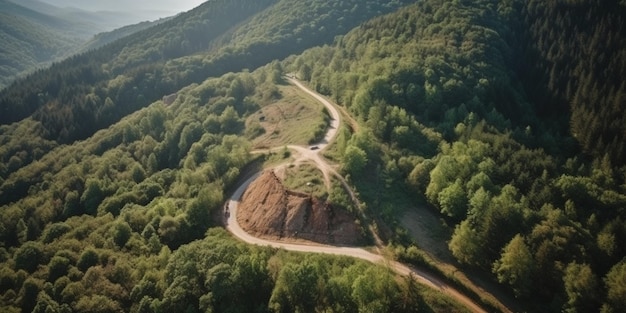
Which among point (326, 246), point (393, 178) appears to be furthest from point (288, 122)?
point (326, 246)

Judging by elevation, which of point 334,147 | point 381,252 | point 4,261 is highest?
point 334,147

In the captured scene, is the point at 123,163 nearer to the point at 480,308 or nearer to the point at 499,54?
the point at 480,308

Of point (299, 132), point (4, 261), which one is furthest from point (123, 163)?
point (299, 132)

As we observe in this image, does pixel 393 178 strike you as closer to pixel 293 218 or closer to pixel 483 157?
pixel 483 157

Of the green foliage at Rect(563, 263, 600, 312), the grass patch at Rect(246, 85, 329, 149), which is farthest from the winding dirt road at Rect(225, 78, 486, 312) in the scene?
the green foliage at Rect(563, 263, 600, 312)

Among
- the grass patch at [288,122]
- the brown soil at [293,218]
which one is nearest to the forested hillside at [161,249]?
the grass patch at [288,122]

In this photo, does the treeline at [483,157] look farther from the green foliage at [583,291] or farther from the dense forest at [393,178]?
the dense forest at [393,178]
